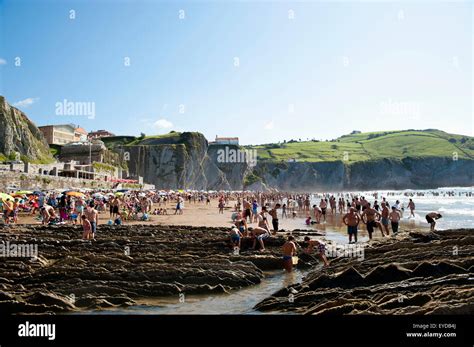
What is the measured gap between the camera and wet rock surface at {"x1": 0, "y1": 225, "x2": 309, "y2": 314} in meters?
8.49

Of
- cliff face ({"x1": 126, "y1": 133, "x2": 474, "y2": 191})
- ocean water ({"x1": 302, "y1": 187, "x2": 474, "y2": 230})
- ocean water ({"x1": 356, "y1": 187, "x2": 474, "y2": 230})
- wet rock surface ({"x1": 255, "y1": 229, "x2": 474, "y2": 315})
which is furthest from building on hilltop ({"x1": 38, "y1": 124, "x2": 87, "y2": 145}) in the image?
wet rock surface ({"x1": 255, "y1": 229, "x2": 474, "y2": 315})

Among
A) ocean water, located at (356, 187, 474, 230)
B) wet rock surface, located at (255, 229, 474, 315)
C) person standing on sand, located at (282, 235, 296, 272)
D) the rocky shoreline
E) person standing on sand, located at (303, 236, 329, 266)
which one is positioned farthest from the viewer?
ocean water, located at (356, 187, 474, 230)

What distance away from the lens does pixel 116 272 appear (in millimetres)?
10273

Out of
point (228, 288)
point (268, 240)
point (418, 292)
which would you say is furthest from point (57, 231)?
point (418, 292)

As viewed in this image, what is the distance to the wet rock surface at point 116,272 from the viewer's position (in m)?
8.49

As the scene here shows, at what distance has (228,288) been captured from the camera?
10.0m

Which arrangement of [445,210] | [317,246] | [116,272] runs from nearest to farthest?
Result: [116,272], [317,246], [445,210]

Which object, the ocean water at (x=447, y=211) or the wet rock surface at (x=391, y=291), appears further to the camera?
the ocean water at (x=447, y=211)

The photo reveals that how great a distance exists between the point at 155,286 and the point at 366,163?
513 ft
